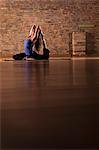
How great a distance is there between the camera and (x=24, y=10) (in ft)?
73.1

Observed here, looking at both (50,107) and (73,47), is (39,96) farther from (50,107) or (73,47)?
(73,47)

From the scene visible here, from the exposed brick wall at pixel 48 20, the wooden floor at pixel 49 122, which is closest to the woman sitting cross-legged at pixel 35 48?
the exposed brick wall at pixel 48 20

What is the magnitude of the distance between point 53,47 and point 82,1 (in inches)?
119

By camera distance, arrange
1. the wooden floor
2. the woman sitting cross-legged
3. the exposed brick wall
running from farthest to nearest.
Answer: the exposed brick wall → the woman sitting cross-legged → the wooden floor

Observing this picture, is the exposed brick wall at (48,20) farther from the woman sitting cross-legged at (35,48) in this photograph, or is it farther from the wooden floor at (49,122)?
the wooden floor at (49,122)

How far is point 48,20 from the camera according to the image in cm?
2225

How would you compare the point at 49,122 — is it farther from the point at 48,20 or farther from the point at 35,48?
the point at 48,20

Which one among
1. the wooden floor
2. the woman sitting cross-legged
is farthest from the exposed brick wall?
the wooden floor

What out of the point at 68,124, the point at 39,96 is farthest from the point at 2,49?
the point at 68,124

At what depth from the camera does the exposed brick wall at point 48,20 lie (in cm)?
2223

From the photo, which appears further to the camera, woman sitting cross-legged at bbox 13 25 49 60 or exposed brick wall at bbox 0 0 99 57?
exposed brick wall at bbox 0 0 99 57

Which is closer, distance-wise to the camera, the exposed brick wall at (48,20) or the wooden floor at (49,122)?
the wooden floor at (49,122)

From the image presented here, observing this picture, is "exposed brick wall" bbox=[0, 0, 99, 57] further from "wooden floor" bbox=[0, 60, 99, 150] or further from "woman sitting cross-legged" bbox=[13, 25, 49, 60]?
"wooden floor" bbox=[0, 60, 99, 150]

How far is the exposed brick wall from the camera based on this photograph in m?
22.2
